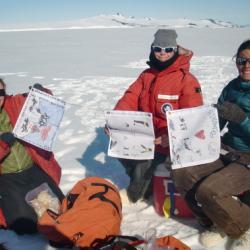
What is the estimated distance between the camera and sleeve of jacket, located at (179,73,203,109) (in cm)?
357

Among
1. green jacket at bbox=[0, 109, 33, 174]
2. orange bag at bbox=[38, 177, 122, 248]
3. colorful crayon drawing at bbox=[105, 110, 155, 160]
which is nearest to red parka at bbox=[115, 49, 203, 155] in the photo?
colorful crayon drawing at bbox=[105, 110, 155, 160]

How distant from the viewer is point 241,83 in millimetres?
3238

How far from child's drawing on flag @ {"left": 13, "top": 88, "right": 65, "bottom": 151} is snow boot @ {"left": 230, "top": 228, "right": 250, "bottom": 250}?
1.93 metres

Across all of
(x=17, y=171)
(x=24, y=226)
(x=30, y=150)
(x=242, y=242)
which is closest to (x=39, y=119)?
(x=30, y=150)

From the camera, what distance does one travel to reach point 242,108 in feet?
10.6

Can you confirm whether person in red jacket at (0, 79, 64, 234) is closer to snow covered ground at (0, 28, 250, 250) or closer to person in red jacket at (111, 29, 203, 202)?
snow covered ground at (0, 28, 250, 250)

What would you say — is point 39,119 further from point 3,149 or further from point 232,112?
point 232,112

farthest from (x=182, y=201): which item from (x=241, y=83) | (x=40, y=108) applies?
(x=40, y=108)

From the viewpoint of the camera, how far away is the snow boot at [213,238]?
Result: 3.10 meters

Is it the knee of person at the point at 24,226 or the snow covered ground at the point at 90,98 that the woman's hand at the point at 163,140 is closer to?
the snow covered ground at the point at 90,98

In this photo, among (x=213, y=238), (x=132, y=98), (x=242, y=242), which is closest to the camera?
(x=242, y=242)

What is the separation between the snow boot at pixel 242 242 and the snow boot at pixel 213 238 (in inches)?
5.9

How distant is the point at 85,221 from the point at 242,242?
1.28 meters

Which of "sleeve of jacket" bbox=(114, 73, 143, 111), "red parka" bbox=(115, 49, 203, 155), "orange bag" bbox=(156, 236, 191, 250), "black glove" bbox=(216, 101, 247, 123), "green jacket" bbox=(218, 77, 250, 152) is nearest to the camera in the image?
"orange bag" bbox=(156, 236, 191, 250)
